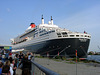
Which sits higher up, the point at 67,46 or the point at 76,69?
the point at 67,46

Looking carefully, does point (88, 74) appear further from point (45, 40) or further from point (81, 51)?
point (45, 40)

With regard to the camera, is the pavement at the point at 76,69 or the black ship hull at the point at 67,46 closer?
the pavement at the point at 76,69

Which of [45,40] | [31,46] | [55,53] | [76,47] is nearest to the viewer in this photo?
[76,47]

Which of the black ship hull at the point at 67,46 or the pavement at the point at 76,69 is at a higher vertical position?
the black ship hull at the point at 67,46

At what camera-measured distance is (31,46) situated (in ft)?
121

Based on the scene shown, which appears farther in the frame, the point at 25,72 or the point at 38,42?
the point at 38,42

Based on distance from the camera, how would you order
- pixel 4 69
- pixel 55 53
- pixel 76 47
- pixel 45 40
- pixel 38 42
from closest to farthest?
pixel 4 69 < pixel 76 47 < pixel 55 53 < pixel 45 40 < pixel 38 42

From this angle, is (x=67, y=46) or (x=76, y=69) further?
(x=67, y=46)

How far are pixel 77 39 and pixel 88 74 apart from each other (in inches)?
771

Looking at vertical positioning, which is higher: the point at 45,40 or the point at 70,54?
the point at 45,40

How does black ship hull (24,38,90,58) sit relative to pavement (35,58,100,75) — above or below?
above

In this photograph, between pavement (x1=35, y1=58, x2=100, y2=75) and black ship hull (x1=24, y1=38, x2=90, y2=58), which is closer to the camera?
pavement (x1=35, y1=58, x2=100, y2=75)

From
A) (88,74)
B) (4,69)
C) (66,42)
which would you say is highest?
(66,42)

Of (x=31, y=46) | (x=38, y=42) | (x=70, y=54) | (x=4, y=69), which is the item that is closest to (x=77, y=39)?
(x=70, y=54)
